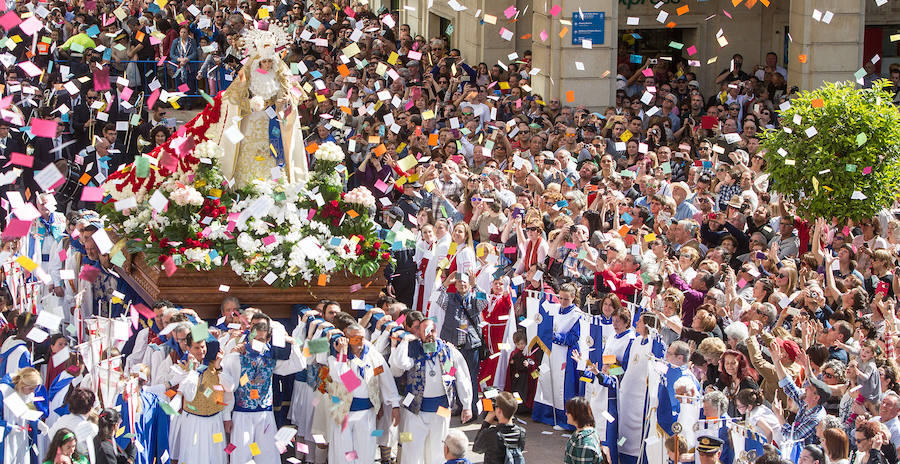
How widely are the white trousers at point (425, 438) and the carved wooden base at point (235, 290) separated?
175 cm

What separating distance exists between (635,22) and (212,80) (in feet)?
24.3

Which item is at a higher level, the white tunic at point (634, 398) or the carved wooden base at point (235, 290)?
the carved wooden base at point (235, 290)

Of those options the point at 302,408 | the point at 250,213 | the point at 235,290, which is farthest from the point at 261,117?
the point at 302,408

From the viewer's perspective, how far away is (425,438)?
485 inches

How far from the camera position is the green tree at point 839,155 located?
15539 mm

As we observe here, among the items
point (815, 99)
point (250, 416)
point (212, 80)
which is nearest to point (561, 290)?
point (250, 416)

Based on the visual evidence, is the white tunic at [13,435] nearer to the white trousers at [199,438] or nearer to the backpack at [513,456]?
the white trousers at [199,438]

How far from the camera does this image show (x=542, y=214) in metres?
16.6

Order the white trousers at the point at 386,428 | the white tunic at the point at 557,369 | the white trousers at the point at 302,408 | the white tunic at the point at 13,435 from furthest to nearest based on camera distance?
the white tunic at the point at 557,369, the white trousers at the point at 302,408, the white trousers at the point at 386,428, the white tunic at the point at 13,435

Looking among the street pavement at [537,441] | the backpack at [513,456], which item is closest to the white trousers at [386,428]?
the street pavement at [537,441]

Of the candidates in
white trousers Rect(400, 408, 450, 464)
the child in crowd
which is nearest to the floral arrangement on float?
white trousers Rect(400, 408, 450, 464)

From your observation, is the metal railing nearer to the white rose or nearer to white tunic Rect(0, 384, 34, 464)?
the white rose

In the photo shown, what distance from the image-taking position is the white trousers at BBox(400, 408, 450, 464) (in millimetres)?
12281

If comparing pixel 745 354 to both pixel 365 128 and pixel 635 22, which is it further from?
pixel 635 22
